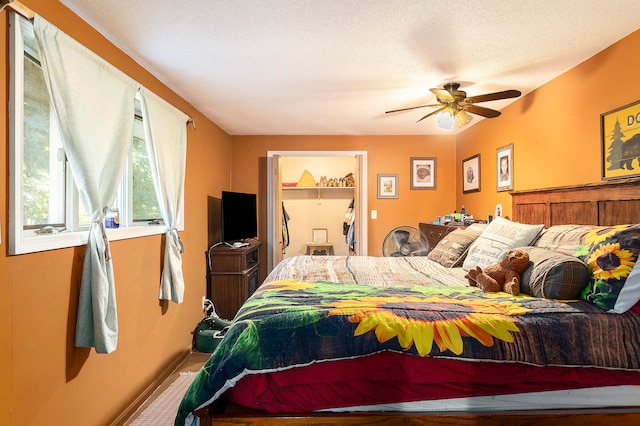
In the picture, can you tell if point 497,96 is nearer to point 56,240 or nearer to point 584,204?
point 584,204

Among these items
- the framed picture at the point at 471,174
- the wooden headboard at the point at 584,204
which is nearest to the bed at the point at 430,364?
the wooden headboard at the point at 584,204

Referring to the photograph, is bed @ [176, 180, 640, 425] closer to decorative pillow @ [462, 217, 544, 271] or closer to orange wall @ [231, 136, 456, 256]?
decorative pillow @ [462, 217, 544, 271]

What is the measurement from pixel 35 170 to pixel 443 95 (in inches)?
104

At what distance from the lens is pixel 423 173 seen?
5.06 meters

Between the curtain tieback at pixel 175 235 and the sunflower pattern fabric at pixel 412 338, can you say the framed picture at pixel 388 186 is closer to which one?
the curtain tieback at pixel 175 235

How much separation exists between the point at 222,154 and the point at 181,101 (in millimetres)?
1311

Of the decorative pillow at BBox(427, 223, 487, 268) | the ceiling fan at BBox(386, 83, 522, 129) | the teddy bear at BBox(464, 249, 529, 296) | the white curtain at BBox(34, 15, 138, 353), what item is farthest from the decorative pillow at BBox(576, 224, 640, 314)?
the white curtain at BBox(34, 15, 138, 353)

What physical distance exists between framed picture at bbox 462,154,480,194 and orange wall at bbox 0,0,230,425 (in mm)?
3311

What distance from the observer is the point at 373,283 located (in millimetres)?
2262

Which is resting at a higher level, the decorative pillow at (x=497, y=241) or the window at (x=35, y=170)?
the window at (x=35, y=170)

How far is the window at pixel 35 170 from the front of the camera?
1503 millimetres

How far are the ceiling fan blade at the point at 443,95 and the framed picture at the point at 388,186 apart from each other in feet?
7.10

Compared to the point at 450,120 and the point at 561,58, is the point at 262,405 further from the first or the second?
the point at 561,58

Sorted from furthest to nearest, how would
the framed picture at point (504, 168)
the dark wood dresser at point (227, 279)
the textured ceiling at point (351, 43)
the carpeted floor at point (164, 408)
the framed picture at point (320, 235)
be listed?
the framed picture at point (320, 235) < the dark wood dresser at point (227, 279) < the framed picture at point (504, 168) < the carpeted floor at point (164, 408) < the textured ceiling at point (351, 43)
